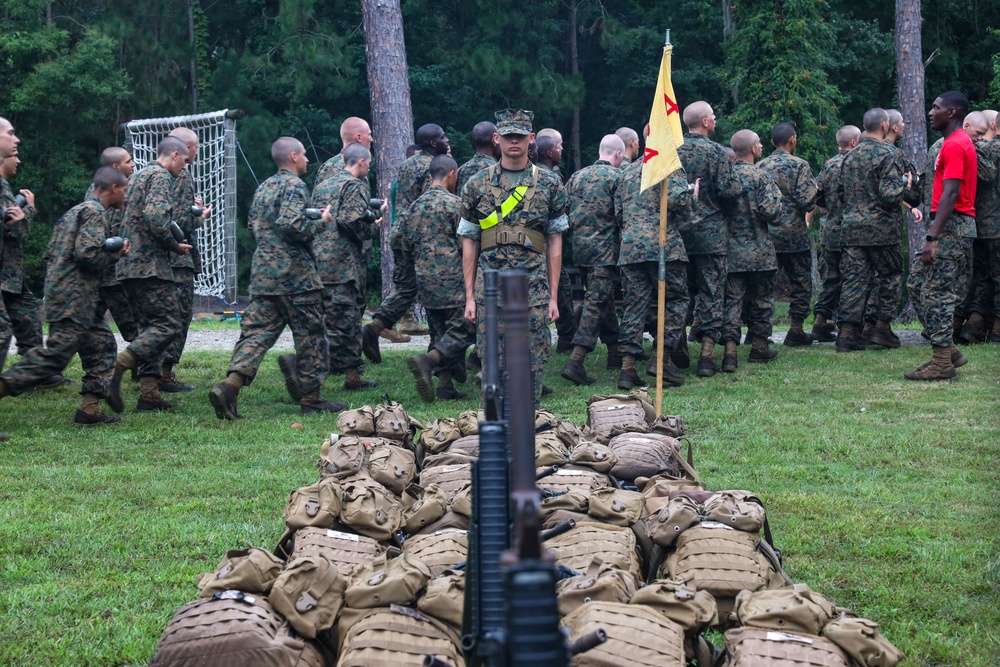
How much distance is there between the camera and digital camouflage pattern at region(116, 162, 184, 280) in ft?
31.4

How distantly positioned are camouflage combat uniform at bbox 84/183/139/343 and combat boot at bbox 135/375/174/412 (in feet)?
2.28

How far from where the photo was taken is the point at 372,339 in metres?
12.3

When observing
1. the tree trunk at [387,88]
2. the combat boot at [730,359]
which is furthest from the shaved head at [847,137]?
the tree trunk at [387,88]

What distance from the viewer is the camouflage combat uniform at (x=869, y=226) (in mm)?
12016

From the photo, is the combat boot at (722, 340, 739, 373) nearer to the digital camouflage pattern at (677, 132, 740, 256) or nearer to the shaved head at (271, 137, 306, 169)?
the digital camouflage pattern at (677, 132, 740, 256)

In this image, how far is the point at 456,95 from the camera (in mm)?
27812

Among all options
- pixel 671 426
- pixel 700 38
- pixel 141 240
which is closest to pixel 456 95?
pixel 700 38

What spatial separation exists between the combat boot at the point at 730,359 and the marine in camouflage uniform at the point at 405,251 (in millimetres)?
3255

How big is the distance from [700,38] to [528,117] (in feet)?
73.0

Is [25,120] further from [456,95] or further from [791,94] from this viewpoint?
[791,94]

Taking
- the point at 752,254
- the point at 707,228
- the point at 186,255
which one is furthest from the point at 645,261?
the point at 186,255

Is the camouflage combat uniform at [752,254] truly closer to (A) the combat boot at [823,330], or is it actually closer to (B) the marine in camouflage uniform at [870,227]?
(B) the marine in camouflage uniform at [870,227]

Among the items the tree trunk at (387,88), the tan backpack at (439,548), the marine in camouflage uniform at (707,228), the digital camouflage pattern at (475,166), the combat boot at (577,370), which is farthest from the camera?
the tree trunk at (387,88)

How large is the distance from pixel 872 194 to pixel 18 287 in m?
8.51
